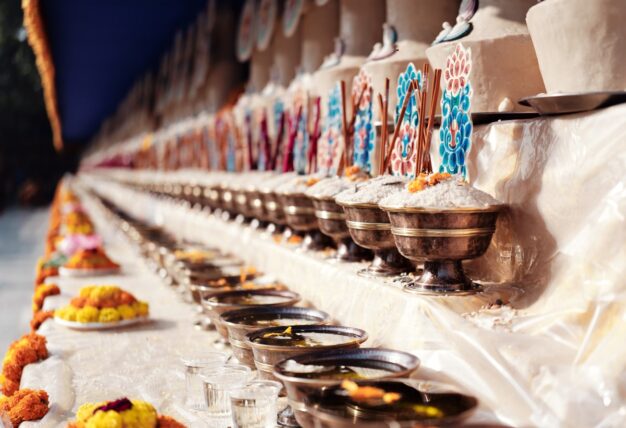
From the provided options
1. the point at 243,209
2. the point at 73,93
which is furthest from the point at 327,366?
the point at 73,93

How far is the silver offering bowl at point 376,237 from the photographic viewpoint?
2633 mm

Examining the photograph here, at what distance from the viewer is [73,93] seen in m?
18.2

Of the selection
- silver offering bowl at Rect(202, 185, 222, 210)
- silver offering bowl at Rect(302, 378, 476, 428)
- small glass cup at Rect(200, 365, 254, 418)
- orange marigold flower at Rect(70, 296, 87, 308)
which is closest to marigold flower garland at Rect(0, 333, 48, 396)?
orange marigold flower at Rect(70, 296, 87, 308)

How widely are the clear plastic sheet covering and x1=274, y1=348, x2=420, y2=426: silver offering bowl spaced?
6.8 inches

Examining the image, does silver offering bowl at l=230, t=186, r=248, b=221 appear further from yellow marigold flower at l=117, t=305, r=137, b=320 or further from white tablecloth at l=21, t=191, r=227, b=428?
yellow marigold flower at l=117, t=305, r=137, b=320

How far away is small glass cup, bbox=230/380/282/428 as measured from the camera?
5.91 ft

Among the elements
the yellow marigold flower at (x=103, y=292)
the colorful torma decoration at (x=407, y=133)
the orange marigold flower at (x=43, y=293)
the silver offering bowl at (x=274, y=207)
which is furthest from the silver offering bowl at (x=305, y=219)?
the orange marigold flower at (x=43, y=293)

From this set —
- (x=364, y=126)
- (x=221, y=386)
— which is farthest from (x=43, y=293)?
(x=221, y=386)

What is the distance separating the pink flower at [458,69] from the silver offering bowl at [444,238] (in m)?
0.65

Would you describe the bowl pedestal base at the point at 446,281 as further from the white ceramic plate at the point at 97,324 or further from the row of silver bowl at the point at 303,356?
the white ceramic plate at the point at 97,324

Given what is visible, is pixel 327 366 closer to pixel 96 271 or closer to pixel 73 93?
pixel 96 271

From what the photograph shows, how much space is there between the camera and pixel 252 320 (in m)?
2.56

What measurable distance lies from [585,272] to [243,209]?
3192mm

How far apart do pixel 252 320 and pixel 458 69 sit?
1138mm
